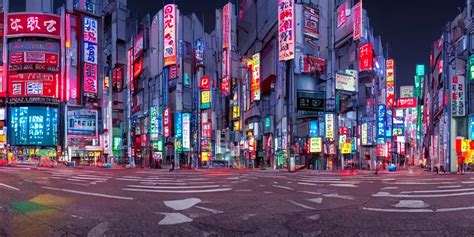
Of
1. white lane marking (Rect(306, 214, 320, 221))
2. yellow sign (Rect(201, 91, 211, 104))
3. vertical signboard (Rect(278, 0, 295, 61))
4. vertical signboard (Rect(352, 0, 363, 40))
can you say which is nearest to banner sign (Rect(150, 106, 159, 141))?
yellow sign (Rect(201, 91, 211, 104))

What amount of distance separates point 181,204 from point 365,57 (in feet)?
146

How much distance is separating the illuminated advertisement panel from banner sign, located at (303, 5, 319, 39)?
156 feet

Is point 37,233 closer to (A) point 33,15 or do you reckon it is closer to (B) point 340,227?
(B) point 340,227

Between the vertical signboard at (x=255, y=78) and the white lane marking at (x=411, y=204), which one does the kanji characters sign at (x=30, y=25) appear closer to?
the vertical signboard at (x=255, y=78)

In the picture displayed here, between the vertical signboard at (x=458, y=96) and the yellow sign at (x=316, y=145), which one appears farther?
the yellow sign at (x=316, y=145)

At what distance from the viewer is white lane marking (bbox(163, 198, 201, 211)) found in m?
7.88

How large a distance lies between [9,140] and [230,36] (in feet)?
134

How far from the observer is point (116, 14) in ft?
292

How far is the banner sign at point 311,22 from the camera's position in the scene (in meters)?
48.3

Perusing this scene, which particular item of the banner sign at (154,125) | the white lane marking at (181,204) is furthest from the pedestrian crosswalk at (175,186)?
the banner sign at (154,125)

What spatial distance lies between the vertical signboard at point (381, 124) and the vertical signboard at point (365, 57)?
17.6 ft

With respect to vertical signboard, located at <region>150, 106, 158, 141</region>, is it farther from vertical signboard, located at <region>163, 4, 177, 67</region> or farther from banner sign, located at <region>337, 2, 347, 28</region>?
banner sign, located at <region>337, 2, 347, 28</region>

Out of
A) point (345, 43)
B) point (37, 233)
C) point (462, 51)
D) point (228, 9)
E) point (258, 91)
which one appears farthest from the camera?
point (228, 9)

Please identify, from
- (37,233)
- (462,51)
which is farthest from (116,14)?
(37,233)
